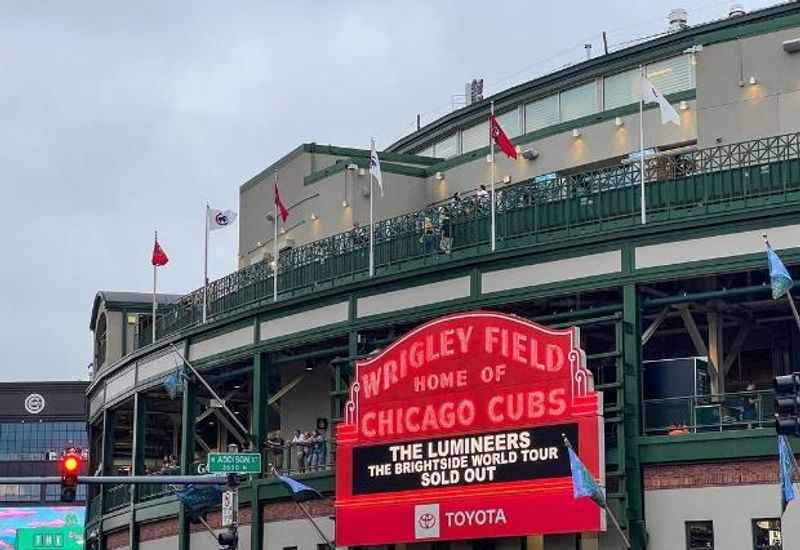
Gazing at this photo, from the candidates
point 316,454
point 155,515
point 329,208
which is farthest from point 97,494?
point 316,454

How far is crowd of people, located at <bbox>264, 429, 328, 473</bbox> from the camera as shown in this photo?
160ft

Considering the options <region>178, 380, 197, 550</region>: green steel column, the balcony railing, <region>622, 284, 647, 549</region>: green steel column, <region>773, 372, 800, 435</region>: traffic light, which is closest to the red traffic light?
the balcony railing

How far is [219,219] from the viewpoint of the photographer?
56000 mm

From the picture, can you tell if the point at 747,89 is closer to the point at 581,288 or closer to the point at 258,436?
the point at 581,288

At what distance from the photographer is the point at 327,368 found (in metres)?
55.1

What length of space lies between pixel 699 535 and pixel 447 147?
2863 centimetres

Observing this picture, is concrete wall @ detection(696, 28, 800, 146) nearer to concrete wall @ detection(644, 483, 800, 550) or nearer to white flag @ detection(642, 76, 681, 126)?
white flag @ detection(642, 76, 681, 126)

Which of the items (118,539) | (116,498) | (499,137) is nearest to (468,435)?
(499,137)

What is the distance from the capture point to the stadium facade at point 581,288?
3919cm

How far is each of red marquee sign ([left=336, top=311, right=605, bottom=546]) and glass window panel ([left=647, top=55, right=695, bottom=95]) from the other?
15.8 metres

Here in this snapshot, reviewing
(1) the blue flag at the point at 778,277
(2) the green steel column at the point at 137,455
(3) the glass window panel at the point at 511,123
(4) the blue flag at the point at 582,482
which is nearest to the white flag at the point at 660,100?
(1) the blue flag at the point at 778,277

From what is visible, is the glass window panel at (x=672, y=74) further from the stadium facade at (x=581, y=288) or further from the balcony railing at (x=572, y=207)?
the balcony railing at (x=572, y=207)

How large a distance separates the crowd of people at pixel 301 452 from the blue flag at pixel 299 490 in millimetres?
2173

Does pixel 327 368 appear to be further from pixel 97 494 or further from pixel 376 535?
pixel 97 494
